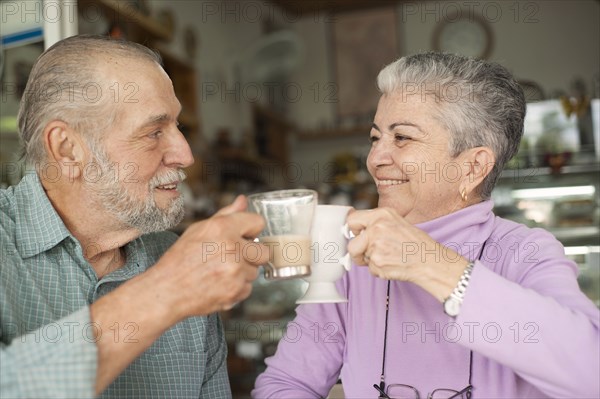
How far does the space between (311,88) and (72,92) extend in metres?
5.77

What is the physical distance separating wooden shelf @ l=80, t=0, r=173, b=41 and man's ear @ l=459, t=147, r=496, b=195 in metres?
1.95

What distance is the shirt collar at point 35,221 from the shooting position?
1.40 meters

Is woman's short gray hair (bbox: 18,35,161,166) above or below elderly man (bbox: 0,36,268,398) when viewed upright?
above

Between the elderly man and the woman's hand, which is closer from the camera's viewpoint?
the woman's hand

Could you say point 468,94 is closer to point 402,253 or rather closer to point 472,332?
point 402,253

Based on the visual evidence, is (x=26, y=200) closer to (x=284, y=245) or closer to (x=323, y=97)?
(x=284, y=245)

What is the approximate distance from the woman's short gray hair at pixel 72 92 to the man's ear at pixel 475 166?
842mm

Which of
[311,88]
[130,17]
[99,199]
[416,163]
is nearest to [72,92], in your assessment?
[99,199]

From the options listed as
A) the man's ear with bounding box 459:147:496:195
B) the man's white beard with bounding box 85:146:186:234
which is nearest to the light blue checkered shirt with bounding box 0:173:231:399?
the man's white beard with bounding box 85:146:186:234

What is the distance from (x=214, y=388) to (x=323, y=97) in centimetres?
577

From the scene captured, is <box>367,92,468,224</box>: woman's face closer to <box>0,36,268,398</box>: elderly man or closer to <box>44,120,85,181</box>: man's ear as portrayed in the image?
<box>0,36,268,398</box>: elderly man

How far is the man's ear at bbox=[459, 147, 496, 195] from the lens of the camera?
163 cm

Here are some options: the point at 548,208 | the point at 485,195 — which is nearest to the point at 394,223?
the point at 485,195

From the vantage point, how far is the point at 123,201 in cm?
151
